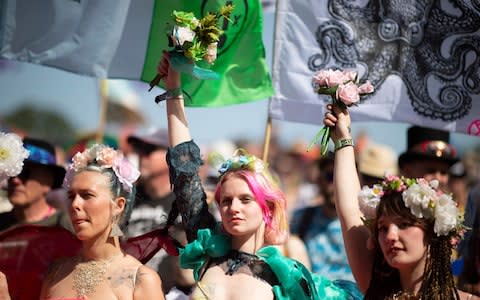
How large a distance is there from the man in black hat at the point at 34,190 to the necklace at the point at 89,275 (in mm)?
1747

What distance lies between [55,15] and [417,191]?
3.09 meters

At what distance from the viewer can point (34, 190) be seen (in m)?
7.13

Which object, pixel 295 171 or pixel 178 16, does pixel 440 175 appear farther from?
pixel 295 171

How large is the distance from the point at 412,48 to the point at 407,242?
8.05 feet

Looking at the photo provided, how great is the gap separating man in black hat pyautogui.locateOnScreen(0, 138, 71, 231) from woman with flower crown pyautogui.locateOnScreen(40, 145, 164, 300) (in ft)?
5.33

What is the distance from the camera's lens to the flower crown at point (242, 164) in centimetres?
523

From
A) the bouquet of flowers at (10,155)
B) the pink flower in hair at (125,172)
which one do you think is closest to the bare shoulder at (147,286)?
the pink flower in hair at (125,172)

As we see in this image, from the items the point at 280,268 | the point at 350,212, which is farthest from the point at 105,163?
the point at 350,212

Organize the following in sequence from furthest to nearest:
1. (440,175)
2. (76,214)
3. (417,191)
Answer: (440,175) < (76,214) < (417,191)

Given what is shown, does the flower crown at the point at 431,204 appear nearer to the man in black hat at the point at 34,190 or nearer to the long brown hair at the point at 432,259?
the long brown hair at the point at 432,259

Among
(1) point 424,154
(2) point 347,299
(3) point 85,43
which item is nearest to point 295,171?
(1) point 424,154

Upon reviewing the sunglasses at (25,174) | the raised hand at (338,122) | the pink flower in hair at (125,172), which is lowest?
the sunglasses at (25,174)

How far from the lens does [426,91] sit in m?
6.53

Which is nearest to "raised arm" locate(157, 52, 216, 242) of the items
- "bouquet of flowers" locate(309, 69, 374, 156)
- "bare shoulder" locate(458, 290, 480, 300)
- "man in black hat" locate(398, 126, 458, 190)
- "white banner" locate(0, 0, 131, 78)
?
"bouquet of flowers" locate(309, 69, 374, 156)
